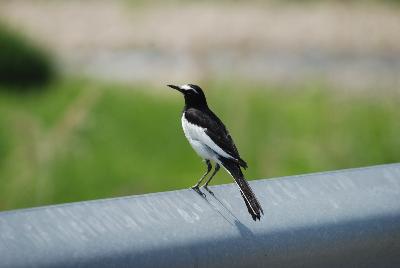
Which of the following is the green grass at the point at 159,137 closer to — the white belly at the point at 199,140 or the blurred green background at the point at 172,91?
the blurred green background at the point at 172,91

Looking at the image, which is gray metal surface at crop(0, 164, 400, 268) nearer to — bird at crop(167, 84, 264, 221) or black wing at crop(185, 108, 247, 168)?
bird at crop(167, 84, 264, 221)

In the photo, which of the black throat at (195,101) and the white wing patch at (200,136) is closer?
the white wing patch at (200,136)

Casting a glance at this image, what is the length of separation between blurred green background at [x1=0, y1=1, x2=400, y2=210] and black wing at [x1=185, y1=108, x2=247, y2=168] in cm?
155

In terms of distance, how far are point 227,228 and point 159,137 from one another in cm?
533

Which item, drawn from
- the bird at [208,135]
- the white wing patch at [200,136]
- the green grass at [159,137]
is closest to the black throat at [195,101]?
the bird at [208,135]

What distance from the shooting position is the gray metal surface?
70.4 inches

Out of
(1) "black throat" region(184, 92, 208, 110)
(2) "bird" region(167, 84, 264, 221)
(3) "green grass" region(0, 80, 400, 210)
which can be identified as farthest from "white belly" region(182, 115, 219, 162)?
(3) "green grass" region(0, 80, 400, 210)

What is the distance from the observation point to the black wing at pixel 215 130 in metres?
3.10

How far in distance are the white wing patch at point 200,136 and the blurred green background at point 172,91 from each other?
5.08 ft

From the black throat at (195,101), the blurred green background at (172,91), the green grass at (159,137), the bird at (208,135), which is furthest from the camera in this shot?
the blurred green background at (172,91)

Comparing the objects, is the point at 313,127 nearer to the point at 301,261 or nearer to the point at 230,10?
the point at 230,10

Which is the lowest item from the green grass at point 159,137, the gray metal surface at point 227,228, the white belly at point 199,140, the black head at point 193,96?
the green grass at point 159,137

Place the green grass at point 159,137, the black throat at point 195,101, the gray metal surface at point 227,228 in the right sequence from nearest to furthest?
the gray metal surface at point 227,228, the black throat at point 195,101, the green grass at point 159,137

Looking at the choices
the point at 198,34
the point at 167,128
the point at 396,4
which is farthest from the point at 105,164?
the point at 396,4
